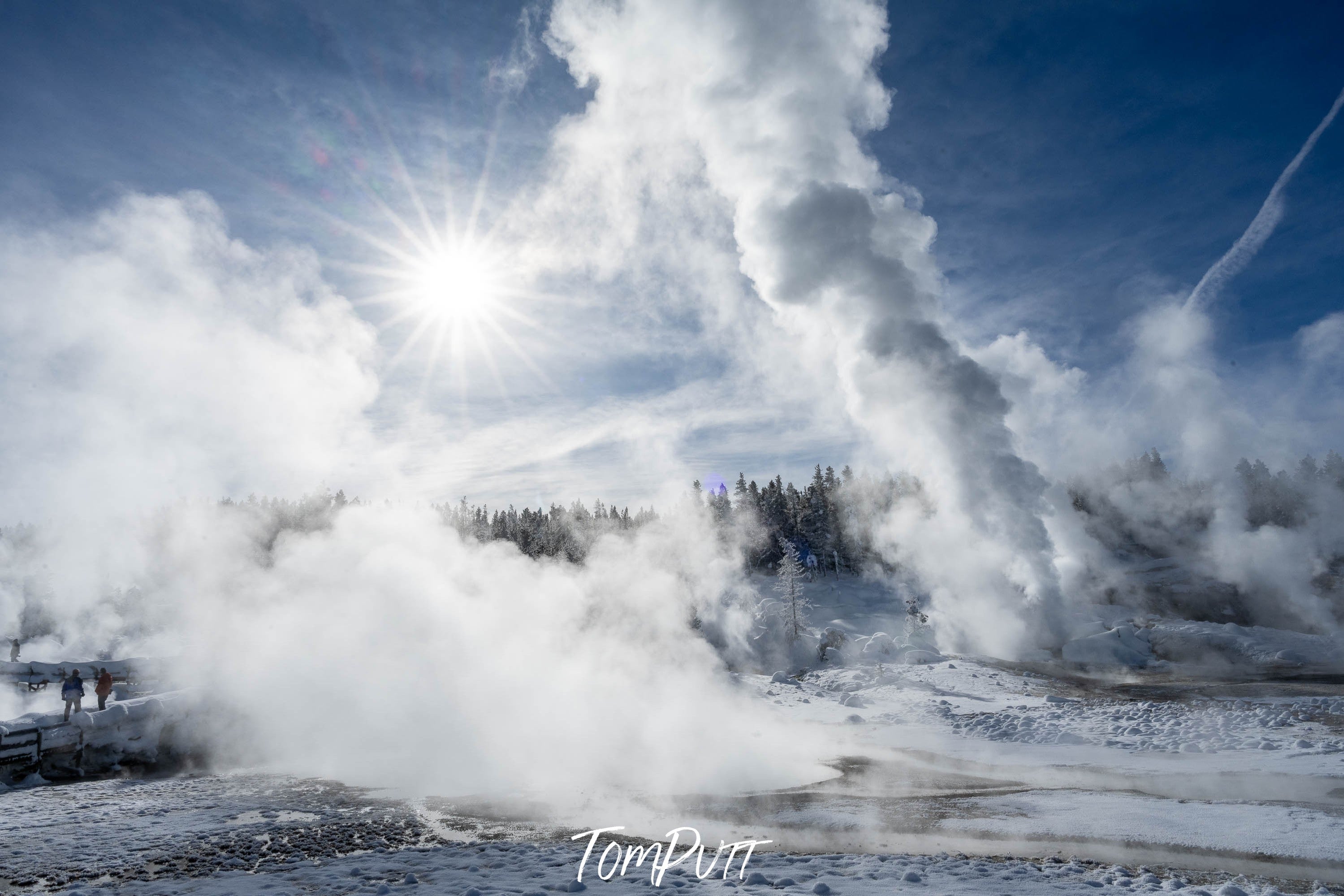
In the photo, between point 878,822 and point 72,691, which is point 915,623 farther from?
point 72,691

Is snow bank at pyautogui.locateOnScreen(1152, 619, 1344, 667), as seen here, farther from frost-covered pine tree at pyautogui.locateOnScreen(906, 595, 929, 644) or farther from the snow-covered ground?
the snow-covered ground

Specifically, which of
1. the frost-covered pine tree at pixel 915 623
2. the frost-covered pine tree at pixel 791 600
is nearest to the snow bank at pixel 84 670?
the frost-covered pine tree at pixel 791 600

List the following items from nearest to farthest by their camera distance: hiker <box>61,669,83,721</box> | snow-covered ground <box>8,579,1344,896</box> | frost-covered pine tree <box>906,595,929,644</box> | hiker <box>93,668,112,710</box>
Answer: snow-covered ground <box>8,579,1344,896</box>
hiker <box>61,669,83,721</box>
hiker <box>93,668,112,710</box>
frost-covered pine tree <box>906,595,929,644</box>

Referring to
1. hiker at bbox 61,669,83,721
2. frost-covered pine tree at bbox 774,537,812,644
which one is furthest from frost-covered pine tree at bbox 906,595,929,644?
hiker at bbox 61,669,83,721

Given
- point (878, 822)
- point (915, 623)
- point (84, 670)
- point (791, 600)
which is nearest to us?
point (878, 822)

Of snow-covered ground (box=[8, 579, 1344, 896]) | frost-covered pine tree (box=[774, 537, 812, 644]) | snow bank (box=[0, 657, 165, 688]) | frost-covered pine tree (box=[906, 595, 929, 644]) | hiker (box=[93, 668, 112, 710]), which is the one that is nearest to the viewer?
snow-covered ground (box=[8, 579, 1344, 896])

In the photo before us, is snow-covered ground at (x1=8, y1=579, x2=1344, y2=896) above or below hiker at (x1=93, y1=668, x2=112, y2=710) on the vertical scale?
below

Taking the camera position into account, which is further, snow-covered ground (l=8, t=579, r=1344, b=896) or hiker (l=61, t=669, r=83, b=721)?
hiker (l=61, t=669, r=83, b=721)

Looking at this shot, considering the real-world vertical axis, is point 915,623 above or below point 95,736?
below

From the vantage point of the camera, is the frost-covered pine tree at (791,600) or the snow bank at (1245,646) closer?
the snow bank at (1245,646)

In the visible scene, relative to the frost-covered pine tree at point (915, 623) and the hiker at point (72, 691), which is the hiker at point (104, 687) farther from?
the frost-covered pine tree at point (915, 623)

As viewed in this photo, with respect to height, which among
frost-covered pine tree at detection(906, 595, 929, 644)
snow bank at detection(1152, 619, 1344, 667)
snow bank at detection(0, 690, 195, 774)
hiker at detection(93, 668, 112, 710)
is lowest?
snow bank at detection(1152, 619, 1344, 667)

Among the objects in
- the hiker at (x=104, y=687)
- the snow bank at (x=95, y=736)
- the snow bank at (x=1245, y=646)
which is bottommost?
the snow bank at (x=1245, y=646)

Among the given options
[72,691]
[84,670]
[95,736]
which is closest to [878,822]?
[95,736]
